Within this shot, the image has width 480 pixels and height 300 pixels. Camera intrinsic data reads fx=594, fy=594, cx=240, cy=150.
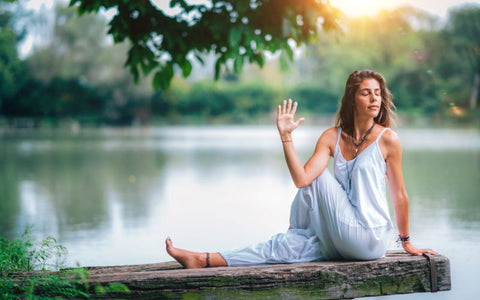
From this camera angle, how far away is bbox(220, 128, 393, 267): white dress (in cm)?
299

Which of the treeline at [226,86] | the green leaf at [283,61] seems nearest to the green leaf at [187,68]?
the green leaf at [283,61]

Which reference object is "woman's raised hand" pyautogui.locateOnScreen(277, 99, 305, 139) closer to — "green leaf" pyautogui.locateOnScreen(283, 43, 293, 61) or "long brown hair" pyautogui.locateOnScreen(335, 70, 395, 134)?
"long brown hair" pyautogui.locateOnScreen(335, 70, 395, 134)

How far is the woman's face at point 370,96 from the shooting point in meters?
3.11

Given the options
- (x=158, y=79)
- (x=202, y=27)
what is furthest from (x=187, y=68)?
(x=202, y=27)

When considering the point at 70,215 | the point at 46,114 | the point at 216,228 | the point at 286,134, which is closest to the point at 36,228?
the point at 70,215

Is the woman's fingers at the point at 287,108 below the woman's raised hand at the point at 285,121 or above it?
above

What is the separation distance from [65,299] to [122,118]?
4610 centimetres

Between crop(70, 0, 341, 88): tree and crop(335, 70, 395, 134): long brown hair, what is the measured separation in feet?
4.45

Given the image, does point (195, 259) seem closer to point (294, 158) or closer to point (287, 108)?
point (294, 158)

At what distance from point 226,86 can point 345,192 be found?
5166 cm

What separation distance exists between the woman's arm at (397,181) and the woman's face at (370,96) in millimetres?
143

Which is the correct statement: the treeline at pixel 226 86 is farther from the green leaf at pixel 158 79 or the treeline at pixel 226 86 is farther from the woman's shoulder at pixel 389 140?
the woman's shoulder at pixel 389 140

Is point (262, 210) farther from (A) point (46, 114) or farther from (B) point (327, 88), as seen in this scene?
(B) point (327, 88)

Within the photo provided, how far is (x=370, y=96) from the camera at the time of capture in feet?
10.2
